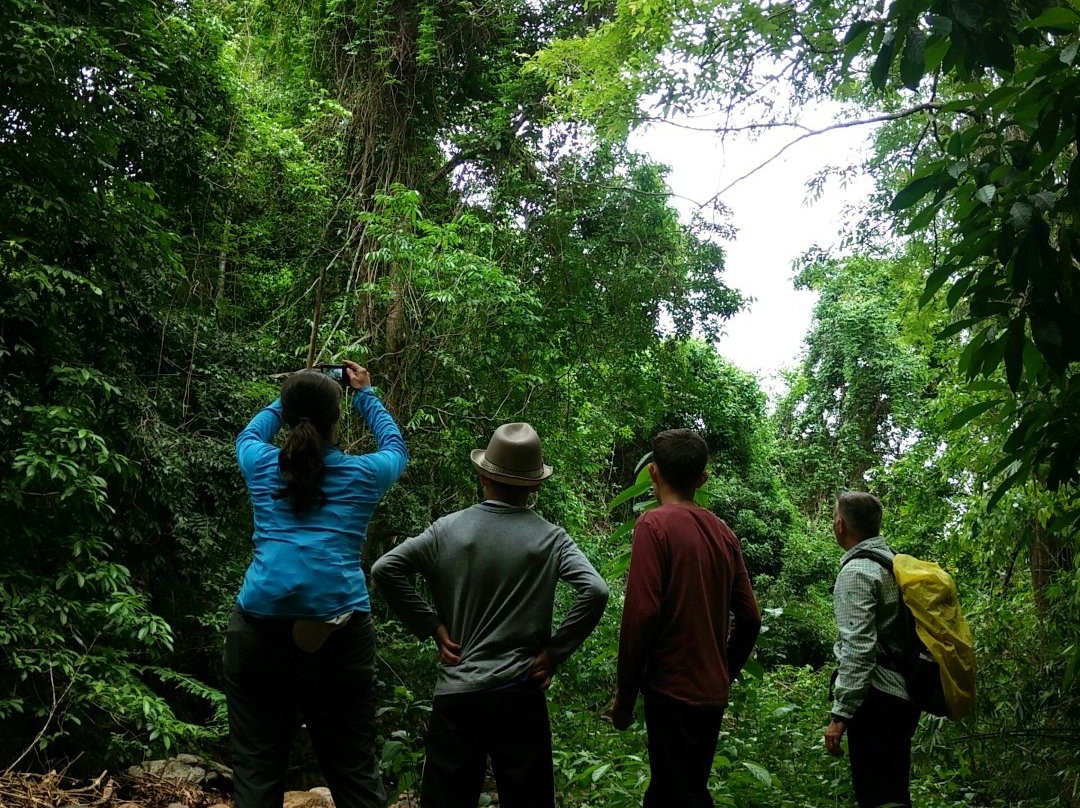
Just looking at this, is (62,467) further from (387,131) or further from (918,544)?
(918,544)

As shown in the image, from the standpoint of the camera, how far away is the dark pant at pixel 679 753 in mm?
2531

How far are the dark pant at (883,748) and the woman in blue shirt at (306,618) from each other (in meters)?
1.61

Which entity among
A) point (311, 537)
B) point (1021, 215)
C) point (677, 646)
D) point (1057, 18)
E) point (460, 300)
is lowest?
point (677, 646)

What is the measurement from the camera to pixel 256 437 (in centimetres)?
279

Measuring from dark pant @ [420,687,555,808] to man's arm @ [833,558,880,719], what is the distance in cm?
111

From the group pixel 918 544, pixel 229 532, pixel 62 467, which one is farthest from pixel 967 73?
pixel 918 544

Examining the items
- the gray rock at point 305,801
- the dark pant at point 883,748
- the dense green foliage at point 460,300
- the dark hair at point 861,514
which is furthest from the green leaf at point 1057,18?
the gray rock at point 305,801

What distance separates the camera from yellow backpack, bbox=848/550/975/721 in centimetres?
292

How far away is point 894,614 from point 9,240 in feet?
→ 16.1

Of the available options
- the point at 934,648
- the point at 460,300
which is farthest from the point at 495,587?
the point at 460,300

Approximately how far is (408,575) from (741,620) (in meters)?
1.06

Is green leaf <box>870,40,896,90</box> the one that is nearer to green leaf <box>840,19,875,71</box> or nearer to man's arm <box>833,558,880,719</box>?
green leaf <box>840,19,875,71</box>

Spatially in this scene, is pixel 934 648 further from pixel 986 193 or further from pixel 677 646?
pixel 986 193

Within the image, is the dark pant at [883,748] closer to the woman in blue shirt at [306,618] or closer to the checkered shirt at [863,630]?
the checkered shirt at [863,630]
